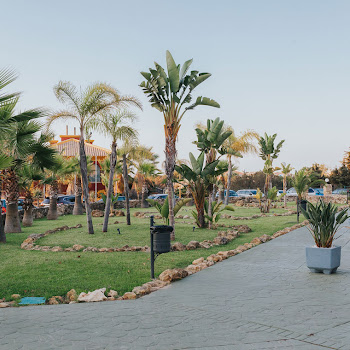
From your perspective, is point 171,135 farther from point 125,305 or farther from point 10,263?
point 125,305

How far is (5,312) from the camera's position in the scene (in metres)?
6.38

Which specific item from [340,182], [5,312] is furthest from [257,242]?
[340,182]

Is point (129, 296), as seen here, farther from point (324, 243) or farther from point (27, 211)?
point (27, 211)

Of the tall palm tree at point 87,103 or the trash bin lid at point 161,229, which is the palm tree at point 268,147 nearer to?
the tall palm tree at point 87,103

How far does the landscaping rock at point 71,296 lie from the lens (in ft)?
23.3

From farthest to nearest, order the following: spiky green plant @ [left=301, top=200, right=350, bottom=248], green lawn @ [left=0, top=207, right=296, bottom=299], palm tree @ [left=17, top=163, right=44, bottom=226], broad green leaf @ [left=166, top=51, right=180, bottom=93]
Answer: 1. palm tree @ [left=17, top=163, right=44, bottom=226]
2. broad green leaf @ [left=166, top=51, right=180, bottom=93]
3. spiky green plant @ [left=301, top=200, right=350, bottom=248]
4. green lawn @ [left=0, top=207, right=296, bottom=299]

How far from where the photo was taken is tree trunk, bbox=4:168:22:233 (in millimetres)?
18469

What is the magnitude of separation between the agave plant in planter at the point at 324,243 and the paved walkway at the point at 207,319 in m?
0.37

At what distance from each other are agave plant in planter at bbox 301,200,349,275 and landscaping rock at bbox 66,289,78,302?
5017 millimetres

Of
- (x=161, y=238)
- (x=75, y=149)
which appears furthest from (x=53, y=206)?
(x=75, y=149)

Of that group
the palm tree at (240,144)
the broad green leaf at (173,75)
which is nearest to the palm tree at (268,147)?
the palm tree at (240,144)

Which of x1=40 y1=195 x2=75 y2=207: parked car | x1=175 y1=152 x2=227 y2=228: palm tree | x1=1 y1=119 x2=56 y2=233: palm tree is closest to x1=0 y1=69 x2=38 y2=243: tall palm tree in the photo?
x1=1 y1=119 x2=56 y2=233: palm tree

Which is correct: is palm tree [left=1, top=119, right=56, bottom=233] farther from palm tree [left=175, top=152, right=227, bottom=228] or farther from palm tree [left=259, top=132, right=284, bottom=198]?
palm tree [left=259, top=132, right=284, bottom=198]

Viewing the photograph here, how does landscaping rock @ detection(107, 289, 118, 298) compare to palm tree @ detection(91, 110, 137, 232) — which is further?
palm tree @ detection(91, 110, 137, 232)
